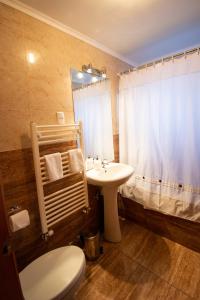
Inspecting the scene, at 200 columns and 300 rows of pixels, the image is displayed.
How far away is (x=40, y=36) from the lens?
1379mm

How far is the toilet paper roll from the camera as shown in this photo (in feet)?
3.82

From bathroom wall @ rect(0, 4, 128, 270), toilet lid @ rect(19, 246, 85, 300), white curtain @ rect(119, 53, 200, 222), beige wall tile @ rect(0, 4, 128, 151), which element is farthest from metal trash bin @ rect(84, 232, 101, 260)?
beige wall tile @ rect(0, 4, 128, 151)

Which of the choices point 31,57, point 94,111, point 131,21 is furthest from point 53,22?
point 94,111

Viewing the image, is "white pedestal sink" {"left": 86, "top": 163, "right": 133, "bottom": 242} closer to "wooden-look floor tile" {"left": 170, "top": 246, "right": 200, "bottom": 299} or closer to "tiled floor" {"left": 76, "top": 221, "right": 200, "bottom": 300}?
"tiled floor" {"left": 76, "top": 221, "right": 200, "bottom": 300}

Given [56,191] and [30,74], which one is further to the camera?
[56,191]

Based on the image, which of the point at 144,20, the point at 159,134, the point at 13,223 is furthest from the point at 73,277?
the point at 144,20

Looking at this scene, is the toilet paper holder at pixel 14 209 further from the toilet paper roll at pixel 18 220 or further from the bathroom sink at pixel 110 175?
the bathroom sink at pixel 110 175

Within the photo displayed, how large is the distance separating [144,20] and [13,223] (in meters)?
2.10

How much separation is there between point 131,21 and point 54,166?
1546 millimetres

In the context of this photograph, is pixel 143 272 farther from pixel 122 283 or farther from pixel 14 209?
pixel 14 209

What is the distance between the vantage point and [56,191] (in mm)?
1539

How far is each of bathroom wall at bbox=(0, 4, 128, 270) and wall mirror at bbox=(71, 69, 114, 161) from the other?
130 millimetres

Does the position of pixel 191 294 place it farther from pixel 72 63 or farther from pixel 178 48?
pixel 178 48

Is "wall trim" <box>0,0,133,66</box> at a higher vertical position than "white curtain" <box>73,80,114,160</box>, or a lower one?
higher
